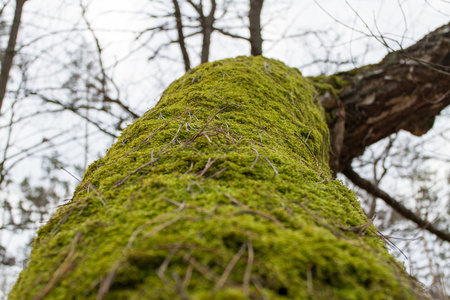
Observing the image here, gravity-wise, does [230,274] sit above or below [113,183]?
below

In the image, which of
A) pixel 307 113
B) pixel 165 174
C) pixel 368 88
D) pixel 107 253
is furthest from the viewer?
pixel 368 88

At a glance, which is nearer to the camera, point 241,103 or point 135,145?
point 135,145

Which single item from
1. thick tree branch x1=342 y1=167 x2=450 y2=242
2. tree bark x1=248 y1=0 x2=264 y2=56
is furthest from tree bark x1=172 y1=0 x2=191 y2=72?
thick tree branch x1=342 y1=167 x2=450 y2=242

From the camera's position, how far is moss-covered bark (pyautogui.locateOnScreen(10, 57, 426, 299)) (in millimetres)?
811

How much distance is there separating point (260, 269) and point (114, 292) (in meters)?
0.40

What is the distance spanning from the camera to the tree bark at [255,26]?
585 cm

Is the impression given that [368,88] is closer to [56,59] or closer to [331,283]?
[331,283]

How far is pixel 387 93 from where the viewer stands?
4191 millimetres

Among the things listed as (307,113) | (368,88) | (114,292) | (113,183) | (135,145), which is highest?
(368,88)

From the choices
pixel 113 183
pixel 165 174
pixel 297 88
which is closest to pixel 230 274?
pixel 165 174

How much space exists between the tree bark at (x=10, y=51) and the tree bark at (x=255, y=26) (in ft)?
12.6

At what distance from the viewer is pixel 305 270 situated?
2.79 ft

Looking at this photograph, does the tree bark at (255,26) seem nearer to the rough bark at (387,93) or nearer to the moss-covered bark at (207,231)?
the rough bark at (387,93)

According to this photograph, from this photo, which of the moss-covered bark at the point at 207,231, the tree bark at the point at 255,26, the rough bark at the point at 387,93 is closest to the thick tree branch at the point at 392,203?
the rough bark at the point at 387,93
